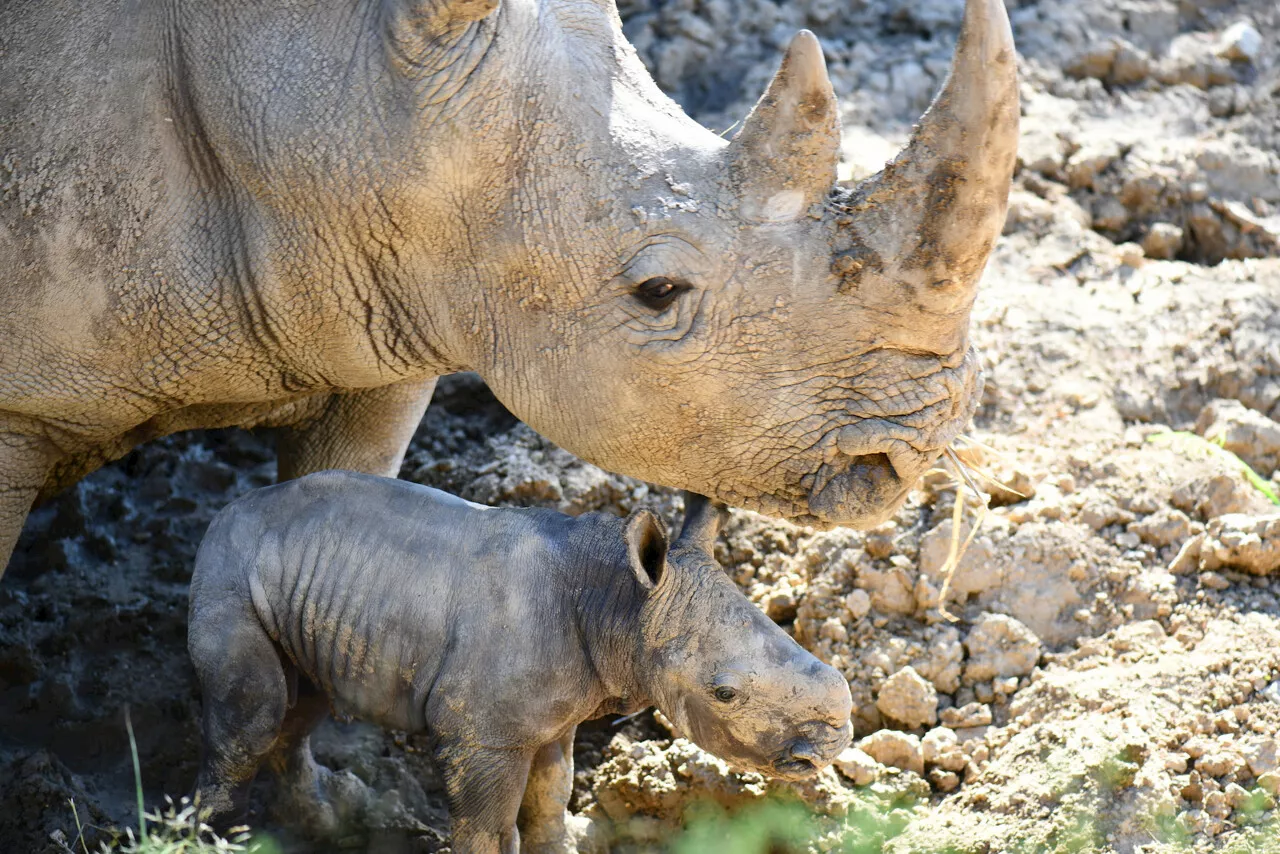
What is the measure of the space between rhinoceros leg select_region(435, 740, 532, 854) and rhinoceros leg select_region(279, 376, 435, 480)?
116 cm

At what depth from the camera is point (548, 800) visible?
4184 mm

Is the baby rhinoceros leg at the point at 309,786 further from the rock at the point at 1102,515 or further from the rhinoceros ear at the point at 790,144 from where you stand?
the rock at the point at 1102,515

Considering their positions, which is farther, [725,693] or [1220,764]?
[1220,764]

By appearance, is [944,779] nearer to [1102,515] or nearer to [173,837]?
[1102,515]

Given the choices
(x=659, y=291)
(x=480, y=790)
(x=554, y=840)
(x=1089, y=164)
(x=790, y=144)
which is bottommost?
(x=554, y=840)

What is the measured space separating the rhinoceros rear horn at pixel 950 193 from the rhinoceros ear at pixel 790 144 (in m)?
0.10

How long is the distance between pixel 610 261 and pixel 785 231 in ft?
1.27

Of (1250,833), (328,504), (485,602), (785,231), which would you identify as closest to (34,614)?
(328,504)

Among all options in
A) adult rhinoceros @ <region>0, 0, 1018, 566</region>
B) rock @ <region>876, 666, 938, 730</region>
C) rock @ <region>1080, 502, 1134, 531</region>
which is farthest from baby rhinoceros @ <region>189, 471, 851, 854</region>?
rock @ <region>1080, 502, 1134, 531</region>

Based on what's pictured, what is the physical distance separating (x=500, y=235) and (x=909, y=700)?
1.76 meters

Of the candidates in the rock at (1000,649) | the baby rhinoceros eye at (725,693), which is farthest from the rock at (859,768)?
the baby rhinoceros eye at (725,693)

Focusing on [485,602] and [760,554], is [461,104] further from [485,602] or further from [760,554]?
[760,554]

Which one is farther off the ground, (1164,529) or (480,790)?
(480,790)

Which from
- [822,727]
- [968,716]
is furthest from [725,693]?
[968,716]
